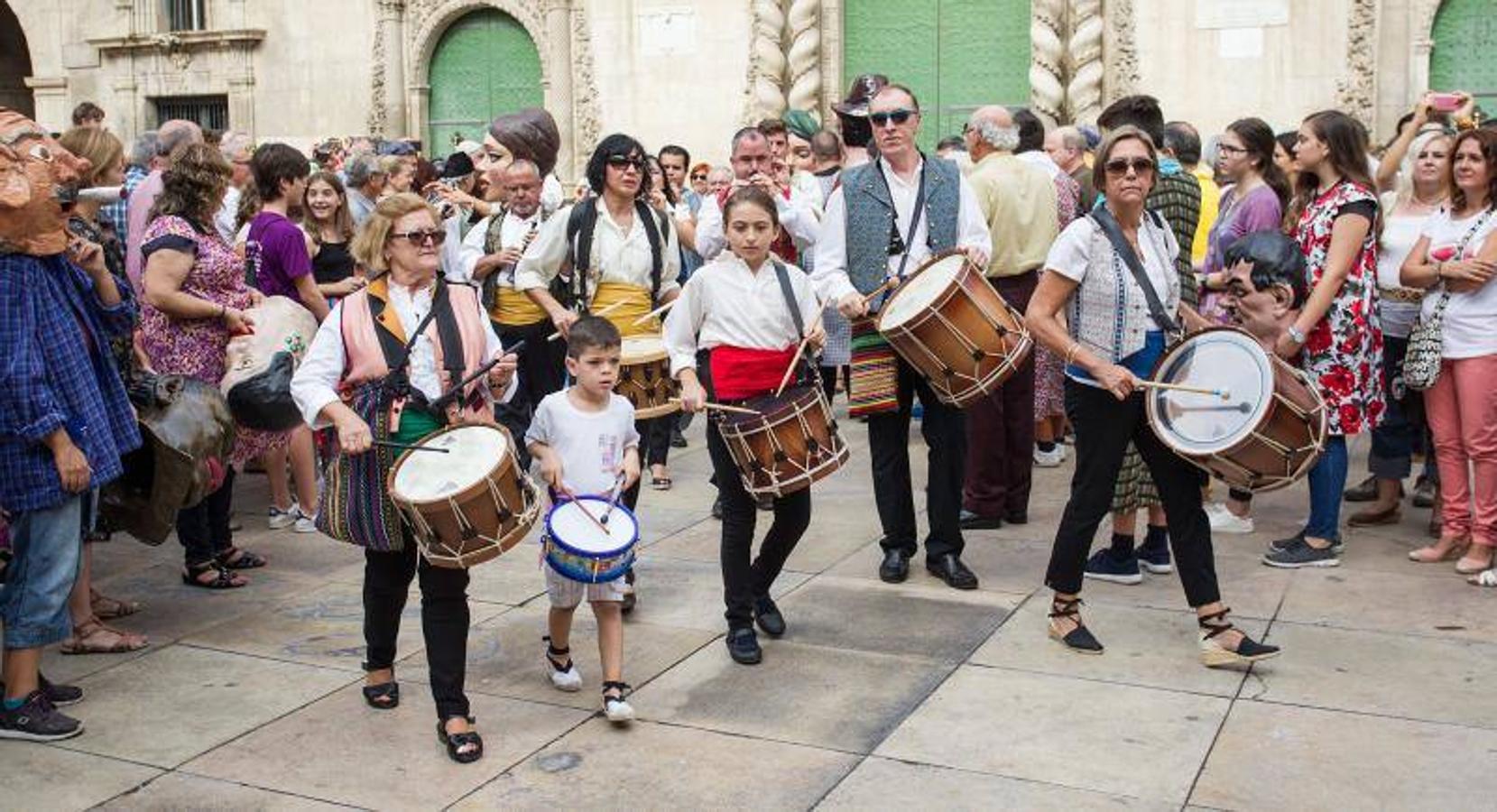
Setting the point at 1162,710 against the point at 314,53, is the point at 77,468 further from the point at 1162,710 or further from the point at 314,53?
the point at 314,53

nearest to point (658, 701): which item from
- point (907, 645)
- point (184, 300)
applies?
point (907, 645)

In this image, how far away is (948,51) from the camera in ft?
59.4

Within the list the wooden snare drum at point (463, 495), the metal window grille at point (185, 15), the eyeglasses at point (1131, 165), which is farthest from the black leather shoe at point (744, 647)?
the metal window grille at point (185, 15)

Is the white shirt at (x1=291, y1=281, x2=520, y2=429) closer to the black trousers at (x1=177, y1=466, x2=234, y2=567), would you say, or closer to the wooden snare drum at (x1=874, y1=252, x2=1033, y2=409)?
the wooden snare drum at (x1=874, y1=252, x2=1033, y2=409)

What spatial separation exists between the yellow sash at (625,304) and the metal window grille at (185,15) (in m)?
17.0

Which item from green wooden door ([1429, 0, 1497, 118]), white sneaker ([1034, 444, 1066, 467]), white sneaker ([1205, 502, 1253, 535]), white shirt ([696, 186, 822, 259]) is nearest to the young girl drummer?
white shirt ([696, 186, 822, 259])

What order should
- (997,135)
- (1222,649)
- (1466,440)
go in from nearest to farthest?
(1222,649) < (1466,440) < (997,135)

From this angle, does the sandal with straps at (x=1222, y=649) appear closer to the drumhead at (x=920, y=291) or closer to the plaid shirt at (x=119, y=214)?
the drumhead at (x=920, y=291)

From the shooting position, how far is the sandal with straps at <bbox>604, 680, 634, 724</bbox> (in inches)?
205

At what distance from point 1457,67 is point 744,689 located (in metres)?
13.4

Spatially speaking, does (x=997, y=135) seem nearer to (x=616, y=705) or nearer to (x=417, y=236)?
(x=417, y=236)

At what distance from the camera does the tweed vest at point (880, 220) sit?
6.73 meters

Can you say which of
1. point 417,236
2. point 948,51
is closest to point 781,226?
point 417,236

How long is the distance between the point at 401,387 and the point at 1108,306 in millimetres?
2652
